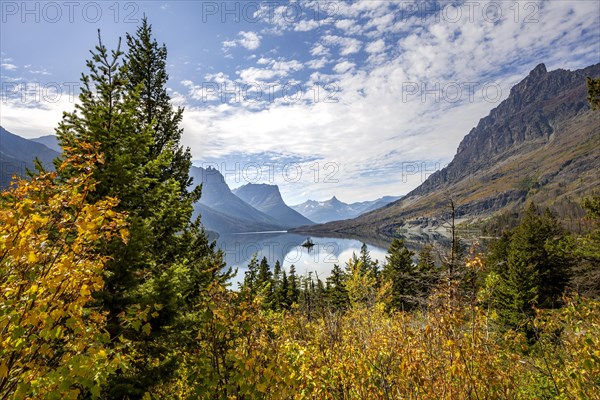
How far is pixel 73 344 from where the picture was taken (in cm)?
376

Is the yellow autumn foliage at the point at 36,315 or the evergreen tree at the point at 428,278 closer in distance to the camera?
the yellow autumn foliage at the point at 36,315

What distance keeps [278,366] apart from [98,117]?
24.6 ft

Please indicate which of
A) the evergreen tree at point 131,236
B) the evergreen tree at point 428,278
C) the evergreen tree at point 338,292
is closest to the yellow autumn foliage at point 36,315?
the evergreen tree at point 131,236

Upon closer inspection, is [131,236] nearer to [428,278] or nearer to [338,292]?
[428,278]


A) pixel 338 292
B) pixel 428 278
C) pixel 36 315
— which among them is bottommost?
pixel 338 292

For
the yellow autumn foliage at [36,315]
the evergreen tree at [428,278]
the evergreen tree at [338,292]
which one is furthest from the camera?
the evergreen tree at [338,292]

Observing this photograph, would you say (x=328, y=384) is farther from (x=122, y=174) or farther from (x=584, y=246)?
(x=584, y=246)

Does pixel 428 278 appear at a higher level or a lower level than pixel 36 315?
lower

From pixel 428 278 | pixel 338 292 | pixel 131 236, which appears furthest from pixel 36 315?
pixel 338 292

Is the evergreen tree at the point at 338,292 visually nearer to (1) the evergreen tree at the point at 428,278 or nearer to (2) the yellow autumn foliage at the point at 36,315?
(1) the evergreen tree at the point at 428,278

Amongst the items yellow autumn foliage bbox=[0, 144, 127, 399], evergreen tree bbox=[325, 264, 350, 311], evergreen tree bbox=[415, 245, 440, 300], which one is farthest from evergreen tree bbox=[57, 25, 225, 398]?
evergreen tree bbox=[325, 264, 350, 311]

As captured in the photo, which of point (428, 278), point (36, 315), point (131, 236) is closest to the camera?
point (36, 315)

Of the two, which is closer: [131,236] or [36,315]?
[36,315]

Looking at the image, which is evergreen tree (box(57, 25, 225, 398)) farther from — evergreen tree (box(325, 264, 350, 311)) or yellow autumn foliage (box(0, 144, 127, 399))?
evergreen tree (box(325, 264, 350, 311))
